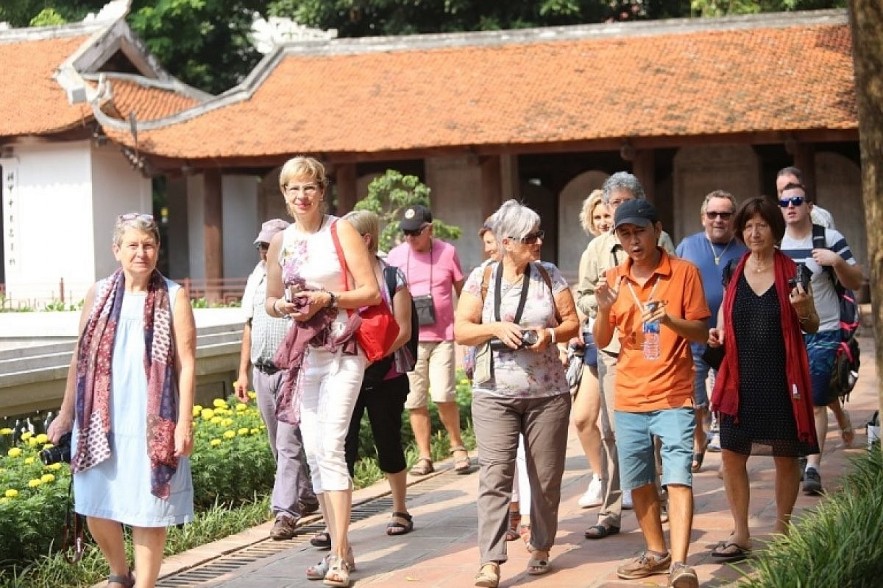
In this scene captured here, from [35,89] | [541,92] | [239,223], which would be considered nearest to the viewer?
[541,92]

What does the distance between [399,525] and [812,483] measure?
2276 millimetres

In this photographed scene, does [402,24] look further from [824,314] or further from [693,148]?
[824,314]

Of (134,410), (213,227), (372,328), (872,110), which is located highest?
(213,227)

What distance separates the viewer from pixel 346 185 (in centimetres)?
2644

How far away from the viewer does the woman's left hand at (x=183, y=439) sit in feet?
A: 18.1

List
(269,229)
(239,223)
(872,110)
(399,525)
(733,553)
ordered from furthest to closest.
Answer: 1. (239,223)
2. (269,229)
3. (399,525)
4. (733,553)
5. (872,110)

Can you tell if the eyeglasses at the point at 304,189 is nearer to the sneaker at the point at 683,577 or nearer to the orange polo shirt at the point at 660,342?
the orange polo shirt at the point at 660,342

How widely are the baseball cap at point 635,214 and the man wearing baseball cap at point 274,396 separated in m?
2.00

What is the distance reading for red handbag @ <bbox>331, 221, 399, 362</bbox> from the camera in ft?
20.7

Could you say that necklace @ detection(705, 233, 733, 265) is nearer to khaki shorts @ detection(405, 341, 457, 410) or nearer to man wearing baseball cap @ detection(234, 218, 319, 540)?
khaki shorts @ detection(405, 341, 457, 410)

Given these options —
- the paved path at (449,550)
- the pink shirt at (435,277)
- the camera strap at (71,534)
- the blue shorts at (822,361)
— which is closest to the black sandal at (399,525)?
the paved path at (449,550)

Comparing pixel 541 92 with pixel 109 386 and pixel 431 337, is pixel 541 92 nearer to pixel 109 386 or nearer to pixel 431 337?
pixel 431 337

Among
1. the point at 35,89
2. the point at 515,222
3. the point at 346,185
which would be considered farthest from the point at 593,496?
the point at 35,89

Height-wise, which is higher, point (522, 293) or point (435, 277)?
point (435, 277)
